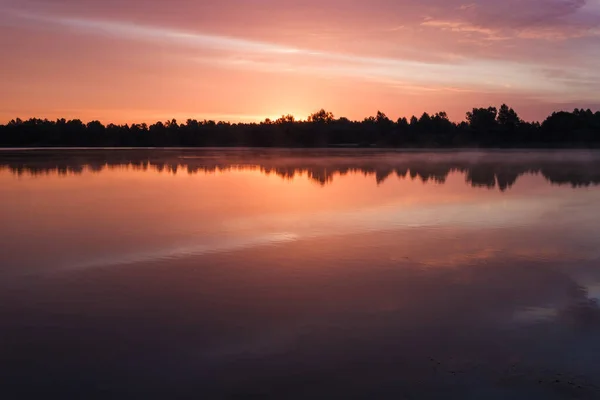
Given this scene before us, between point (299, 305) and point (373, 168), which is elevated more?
point (373, 168)

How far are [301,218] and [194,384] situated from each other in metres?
11.1

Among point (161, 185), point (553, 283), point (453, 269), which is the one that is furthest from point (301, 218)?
point (161, 185)

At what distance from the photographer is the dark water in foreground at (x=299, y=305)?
19.7ft

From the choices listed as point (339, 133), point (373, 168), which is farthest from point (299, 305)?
point (339, 133)

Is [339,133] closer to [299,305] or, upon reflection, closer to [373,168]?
[373,168]

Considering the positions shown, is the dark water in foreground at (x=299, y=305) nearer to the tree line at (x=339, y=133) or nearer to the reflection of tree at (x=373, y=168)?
the reflection of tree at (x=373, y=168)

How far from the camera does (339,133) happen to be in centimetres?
13950

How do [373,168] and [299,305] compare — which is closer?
[299,305]

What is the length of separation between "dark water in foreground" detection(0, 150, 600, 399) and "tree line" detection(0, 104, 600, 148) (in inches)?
4283

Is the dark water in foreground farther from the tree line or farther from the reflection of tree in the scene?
the tree line

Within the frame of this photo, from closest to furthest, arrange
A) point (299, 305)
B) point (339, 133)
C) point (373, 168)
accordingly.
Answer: point (299, 305), point (373, 168), point (339, 133)

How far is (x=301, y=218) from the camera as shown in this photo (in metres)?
16.9

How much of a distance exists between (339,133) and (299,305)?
13285 centimetres

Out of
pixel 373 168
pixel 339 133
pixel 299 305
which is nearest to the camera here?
pixel 299 305
